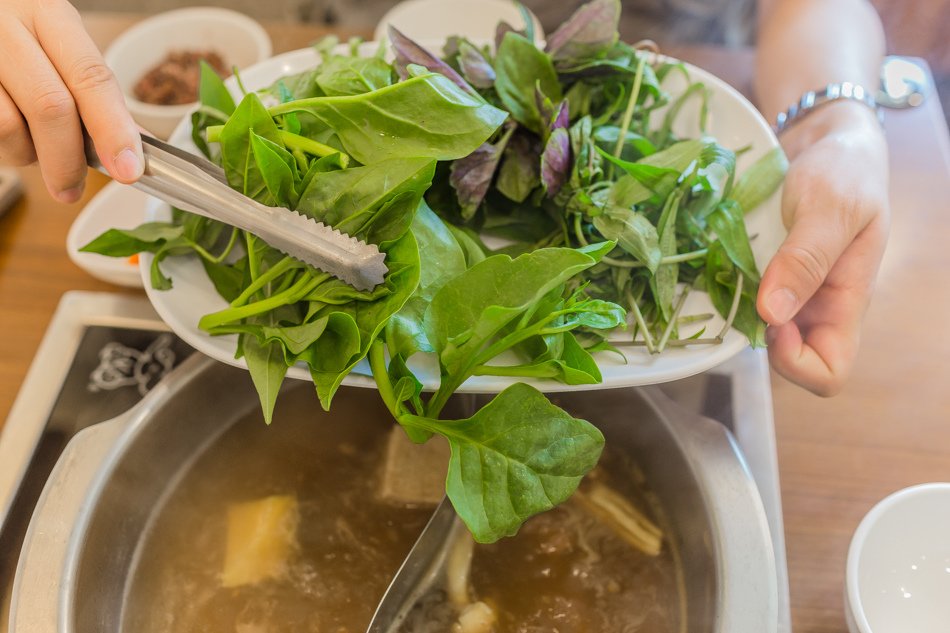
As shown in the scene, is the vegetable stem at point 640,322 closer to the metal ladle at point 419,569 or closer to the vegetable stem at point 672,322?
the vegetable stem at point 672,322

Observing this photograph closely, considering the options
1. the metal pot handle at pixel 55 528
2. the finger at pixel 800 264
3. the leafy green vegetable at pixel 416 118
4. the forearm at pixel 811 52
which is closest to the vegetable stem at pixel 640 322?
the finger at pixel 800 264

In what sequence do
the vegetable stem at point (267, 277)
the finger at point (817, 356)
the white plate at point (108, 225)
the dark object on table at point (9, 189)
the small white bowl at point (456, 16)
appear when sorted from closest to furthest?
the vegetable stem at point (267, 277) → the finger at point (817, 356) → the white plate at point (108, 225) → the dark object on table at point (9, 189) → the small white bowl at point (456, 16)

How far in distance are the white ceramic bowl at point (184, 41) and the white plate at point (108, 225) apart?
259 millimetres

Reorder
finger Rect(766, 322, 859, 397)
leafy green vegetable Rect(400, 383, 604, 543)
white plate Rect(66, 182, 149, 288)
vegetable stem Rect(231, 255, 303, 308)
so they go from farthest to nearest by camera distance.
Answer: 1. white plate Rect(66, 182, 149, 288)
2. finger Rect(766, 322, 859, 397)
3. vegetable stem Rect(231, 255, 303, 308)
4. leafy green vegetable Rect(400, 383, 604, 543)

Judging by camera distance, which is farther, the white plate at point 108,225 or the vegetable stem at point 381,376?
the white plate at point 108,225

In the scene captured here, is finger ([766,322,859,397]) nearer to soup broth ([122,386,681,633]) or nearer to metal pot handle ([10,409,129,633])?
soup broth ([122,386,681,633])

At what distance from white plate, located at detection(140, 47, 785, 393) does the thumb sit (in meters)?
0.04

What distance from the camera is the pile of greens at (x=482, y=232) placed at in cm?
59

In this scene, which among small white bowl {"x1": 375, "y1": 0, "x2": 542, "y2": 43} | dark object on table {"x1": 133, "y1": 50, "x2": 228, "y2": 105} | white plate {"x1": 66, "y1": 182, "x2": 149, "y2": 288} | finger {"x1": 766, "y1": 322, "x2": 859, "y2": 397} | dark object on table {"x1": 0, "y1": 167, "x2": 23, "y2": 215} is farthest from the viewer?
small white bowl {"x1": 375, "y1": 0, "x2": 542, "y2": 43}

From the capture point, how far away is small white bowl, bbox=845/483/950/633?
66cm

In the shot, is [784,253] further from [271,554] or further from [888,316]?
[271,554]

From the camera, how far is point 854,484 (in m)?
0.79

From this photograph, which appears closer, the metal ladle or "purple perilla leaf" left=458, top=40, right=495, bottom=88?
Result: the metal ladle

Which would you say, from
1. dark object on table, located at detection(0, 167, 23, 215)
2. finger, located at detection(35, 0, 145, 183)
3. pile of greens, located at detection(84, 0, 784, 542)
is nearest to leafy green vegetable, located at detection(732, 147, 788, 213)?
pile of greens, located at detection(84, 0, 784, 542)
